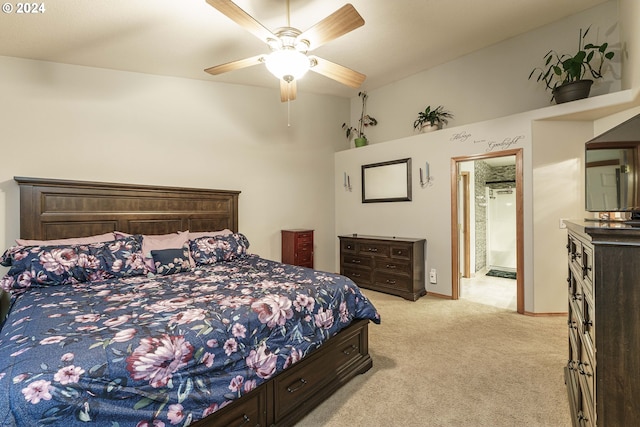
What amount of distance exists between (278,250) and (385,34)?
10.7 ft

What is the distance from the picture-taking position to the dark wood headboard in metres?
2.95

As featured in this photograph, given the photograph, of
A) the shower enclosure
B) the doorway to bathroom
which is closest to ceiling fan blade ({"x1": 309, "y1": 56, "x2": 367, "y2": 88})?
the doorway to bathroom

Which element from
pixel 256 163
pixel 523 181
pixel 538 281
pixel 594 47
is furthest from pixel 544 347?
pixel 256 163

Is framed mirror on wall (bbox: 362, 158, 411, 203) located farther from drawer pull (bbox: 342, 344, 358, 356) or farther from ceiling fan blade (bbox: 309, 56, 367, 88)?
drawer pull (bbox: 342, 344, 358, 356)

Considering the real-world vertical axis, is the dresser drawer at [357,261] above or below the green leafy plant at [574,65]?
below

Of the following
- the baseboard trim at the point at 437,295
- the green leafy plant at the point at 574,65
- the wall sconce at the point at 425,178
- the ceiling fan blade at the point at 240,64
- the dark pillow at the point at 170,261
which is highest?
the green leafy plant at the point at 574,65

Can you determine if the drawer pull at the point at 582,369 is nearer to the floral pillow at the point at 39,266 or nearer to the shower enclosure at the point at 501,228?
the floral pillow at the point at 39,266

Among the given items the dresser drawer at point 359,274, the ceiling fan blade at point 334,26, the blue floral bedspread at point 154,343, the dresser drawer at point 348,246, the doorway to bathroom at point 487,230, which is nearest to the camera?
the blue floral bedspread at point 154,343

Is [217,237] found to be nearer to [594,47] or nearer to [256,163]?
[256,163]

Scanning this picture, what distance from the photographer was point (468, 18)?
326cm

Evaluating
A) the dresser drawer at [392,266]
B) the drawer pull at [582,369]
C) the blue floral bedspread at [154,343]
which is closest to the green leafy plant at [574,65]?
the dresser drawer at [392,266]

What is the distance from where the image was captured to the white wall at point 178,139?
9.98 feet
